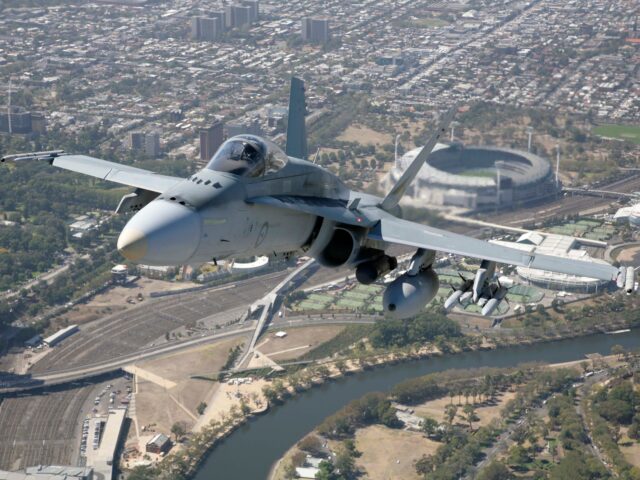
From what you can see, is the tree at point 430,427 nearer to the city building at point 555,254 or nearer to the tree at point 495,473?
the tree at point 495,473

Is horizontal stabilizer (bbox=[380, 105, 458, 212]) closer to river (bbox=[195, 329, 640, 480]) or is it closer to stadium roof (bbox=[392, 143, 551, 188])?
river (bbox=[195, 329, 640, 480])

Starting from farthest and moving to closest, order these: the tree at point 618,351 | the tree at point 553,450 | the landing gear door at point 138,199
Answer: the tree at point 618,351 < the tree at point 553,450 < the landing gear door at point 138,199

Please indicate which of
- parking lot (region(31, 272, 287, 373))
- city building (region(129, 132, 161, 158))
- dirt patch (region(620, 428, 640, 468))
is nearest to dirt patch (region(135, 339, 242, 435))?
parking lot (region(31, 272, 287, 373))

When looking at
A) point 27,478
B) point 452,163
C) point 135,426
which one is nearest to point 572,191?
point 452,163

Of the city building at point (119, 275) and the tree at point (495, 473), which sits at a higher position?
the tree at point (495, 473)

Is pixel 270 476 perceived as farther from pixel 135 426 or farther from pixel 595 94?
pixel 595 94

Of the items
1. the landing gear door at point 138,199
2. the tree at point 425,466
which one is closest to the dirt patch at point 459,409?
the tree at point 425,466

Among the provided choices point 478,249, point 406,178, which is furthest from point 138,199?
point 478,249
